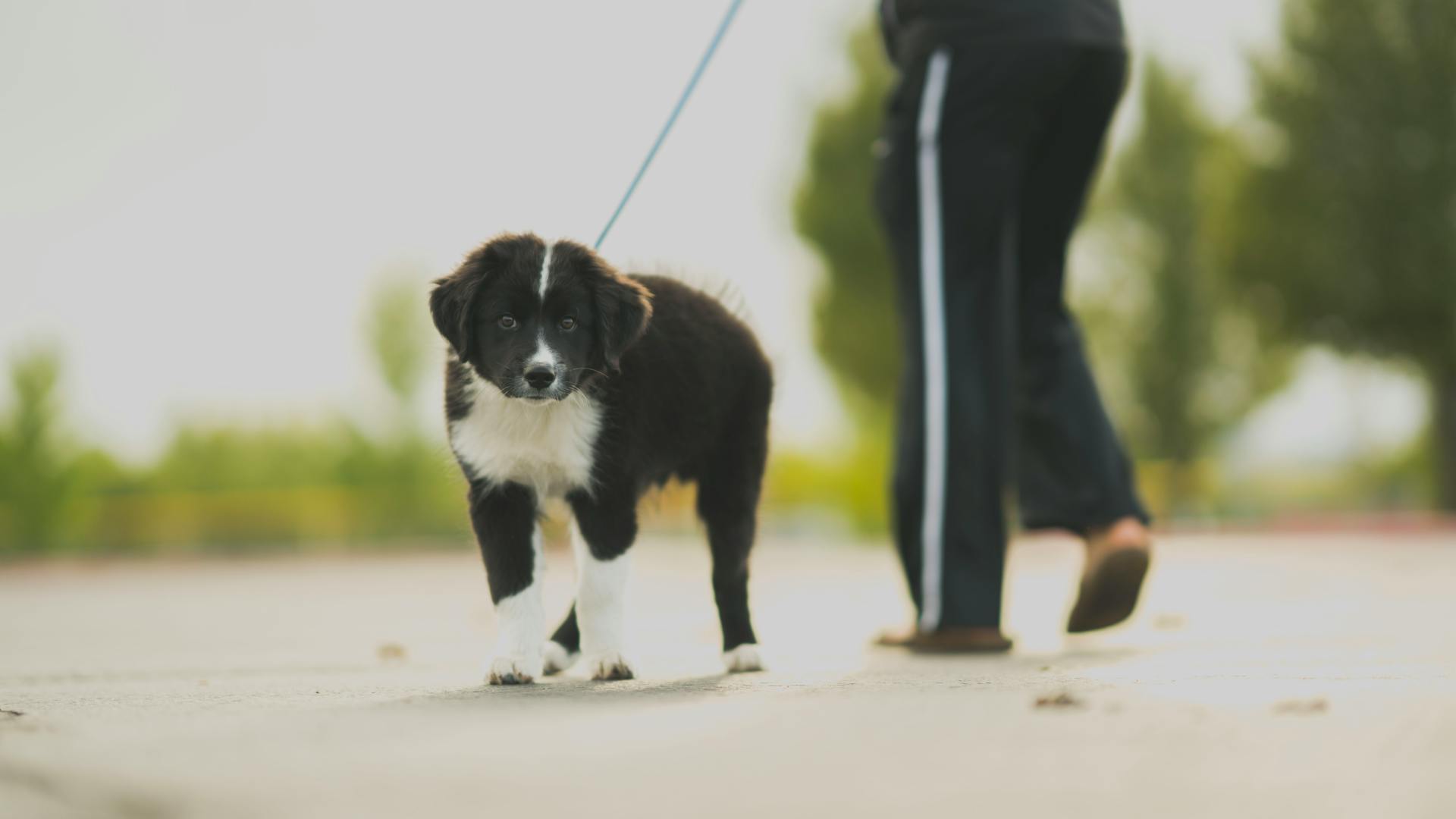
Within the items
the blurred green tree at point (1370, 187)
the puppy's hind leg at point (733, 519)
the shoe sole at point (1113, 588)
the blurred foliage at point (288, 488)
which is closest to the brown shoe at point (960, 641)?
the shoe sole at point (1113, 588)

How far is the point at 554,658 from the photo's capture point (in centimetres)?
410

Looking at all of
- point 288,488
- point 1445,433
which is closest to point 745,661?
point 288,488

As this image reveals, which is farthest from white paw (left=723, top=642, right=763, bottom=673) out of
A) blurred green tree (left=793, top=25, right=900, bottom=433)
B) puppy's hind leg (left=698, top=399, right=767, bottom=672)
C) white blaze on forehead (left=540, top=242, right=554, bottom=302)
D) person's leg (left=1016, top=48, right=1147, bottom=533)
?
blurred green tree (left=793, top=25, right=900, bottom=433)

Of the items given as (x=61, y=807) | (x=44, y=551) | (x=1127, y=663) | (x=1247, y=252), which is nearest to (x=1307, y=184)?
(x=1247, y=252)

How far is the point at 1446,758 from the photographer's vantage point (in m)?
2.21

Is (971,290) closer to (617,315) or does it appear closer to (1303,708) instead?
(617,315)

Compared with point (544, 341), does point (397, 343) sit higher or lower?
higher

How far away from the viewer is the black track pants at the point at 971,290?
4.62 metres

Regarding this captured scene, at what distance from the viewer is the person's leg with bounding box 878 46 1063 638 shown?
182 inches

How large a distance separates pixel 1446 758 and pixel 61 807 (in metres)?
2.02

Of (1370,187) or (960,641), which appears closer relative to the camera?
(960,641)

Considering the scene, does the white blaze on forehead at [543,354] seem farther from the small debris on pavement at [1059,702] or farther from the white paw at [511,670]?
the small debris on pavement at [1059,702]

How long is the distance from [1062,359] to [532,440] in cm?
222

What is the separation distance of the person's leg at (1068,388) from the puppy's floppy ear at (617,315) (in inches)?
75.0
